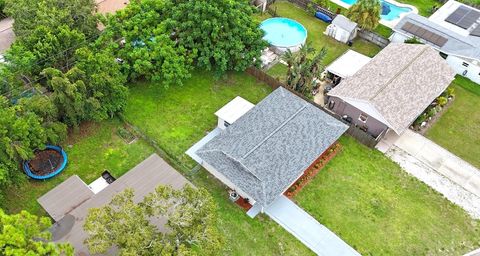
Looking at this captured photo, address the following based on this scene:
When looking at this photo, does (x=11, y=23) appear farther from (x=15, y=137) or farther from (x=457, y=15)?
(x=457, y=15)

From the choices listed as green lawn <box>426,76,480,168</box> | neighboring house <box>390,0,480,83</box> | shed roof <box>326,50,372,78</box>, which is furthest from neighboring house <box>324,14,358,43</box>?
green lawn <box>426,76,480,168</box>

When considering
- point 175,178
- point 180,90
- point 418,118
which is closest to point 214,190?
point 175,178

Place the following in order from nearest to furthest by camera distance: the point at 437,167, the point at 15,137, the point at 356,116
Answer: the point at 15,137
the point at 437,167
the point at 356,116

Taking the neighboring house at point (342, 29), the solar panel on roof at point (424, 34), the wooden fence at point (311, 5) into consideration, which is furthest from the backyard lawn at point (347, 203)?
the wooden fence at point (311, 5)


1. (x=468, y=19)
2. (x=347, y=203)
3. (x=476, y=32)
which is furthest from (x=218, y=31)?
(x=468, y=19)

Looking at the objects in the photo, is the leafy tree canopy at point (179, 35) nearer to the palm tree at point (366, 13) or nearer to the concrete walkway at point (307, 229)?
the palm tree at point (366, 13)
